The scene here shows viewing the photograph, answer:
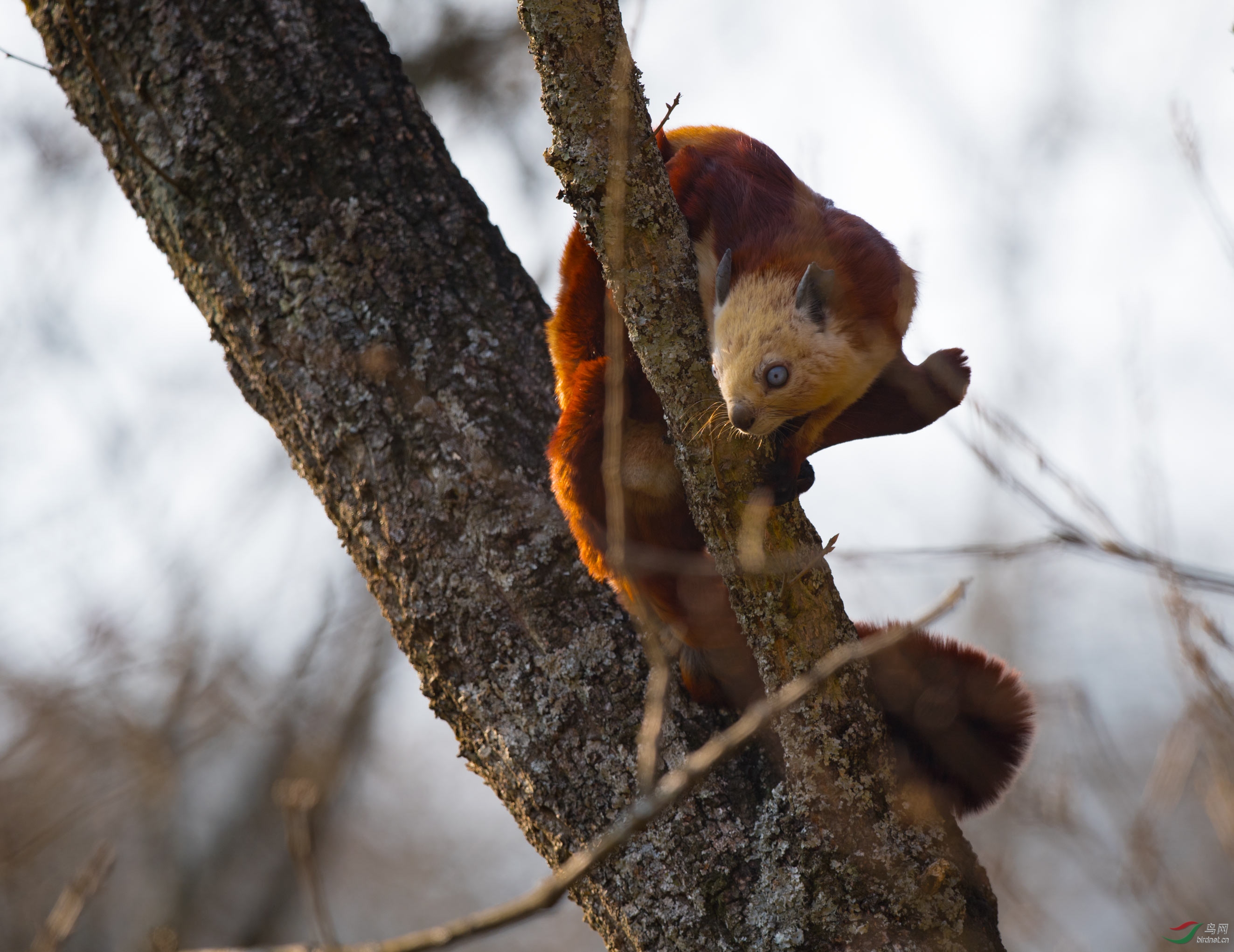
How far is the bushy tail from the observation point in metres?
2.35

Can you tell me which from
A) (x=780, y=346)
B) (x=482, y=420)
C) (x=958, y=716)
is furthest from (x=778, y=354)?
(x=958, y=716)

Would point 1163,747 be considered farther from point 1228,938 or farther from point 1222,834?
point 1228,938

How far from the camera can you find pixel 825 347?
7.29 ft

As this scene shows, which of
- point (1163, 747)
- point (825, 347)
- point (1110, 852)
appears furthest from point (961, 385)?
point (1110, 852)

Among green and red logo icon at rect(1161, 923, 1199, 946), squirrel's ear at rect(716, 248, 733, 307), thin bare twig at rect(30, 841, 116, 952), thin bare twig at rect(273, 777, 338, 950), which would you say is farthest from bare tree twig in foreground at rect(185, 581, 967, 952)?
green and red logo icon at rect(1161, 923, 1199, 946)

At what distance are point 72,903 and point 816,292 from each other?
1.84m

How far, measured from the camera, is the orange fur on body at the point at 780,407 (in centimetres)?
221

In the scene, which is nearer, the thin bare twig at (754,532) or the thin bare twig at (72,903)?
the thin bare twig at (72,903)

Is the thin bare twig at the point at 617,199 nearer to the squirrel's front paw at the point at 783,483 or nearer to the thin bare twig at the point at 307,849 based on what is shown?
the squirrel's front paw at the point at 783,483

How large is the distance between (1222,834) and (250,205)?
286 centimetres

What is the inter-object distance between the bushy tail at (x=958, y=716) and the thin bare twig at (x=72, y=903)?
169 cm

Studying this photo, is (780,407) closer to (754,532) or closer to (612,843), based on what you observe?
(754,532)

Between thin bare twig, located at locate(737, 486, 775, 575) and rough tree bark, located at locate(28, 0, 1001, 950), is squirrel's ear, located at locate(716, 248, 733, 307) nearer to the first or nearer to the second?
rough tree bark, located at locate(28, 0, 1001, 950)

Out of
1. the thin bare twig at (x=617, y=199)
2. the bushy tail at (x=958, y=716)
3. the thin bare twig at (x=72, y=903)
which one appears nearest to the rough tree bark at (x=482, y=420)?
the thin bare twig at (x=617, y=199)
